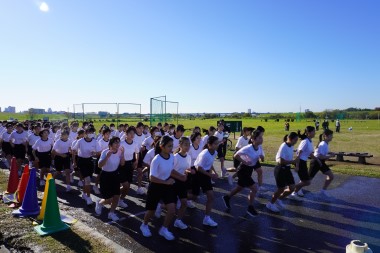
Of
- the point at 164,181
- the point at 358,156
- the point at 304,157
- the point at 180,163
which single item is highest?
the point at 180,163

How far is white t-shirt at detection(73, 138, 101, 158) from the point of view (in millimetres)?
7996

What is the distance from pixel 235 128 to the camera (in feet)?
74.3

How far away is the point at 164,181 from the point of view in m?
5.36

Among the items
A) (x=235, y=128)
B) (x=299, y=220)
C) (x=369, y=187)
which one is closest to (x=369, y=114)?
(x=235, y=128)

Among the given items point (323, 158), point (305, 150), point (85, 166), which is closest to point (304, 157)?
point (305, 150)

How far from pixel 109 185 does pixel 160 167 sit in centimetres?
160

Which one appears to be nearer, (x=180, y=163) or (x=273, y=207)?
(x=180, y=163)

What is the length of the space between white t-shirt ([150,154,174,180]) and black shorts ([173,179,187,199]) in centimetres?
56

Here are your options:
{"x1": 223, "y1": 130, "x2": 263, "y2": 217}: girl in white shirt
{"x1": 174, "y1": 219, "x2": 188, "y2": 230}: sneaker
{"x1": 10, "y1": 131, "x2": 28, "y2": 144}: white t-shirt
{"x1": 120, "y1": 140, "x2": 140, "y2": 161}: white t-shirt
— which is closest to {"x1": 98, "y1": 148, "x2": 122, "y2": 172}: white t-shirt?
{"x1": 120, "y1": 140, "x2": 140, "y2": 161}: white t-shirt

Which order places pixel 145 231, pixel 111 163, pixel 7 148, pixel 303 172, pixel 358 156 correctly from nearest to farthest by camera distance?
pixel 145 231 → pixel 111 163 → pixel 303 172 → pixel 7 148 → pixel 358 156

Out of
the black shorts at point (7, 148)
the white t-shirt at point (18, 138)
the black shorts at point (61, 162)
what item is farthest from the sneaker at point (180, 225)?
the black shorts at point (7, 148)

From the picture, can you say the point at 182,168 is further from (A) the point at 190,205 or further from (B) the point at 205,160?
(A) the point at 190,205

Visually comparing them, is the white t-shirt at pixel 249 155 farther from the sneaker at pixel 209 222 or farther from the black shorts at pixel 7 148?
the black shorts at pixel 7 148

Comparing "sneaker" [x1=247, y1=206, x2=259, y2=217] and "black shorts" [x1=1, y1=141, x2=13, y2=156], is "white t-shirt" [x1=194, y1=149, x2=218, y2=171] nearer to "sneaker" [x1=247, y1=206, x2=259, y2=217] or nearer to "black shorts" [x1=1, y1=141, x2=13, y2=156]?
"sneaker" [x1=247, y1=206, x2=259, y2=217]
